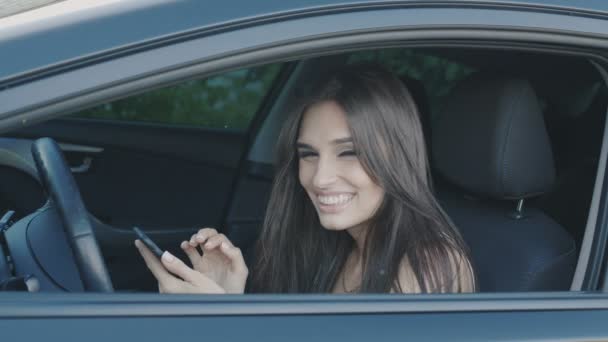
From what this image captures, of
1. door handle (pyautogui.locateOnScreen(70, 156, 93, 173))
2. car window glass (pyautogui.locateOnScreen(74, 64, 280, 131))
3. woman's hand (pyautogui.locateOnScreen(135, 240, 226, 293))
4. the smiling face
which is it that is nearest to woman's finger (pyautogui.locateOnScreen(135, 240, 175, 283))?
woman's hand (pyautogui.locateOnScreen(135, 240, 226, 293))

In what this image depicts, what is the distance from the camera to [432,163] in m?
2.32

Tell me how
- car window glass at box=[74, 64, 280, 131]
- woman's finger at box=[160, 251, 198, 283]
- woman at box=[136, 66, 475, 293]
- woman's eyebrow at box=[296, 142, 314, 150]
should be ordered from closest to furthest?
woman's finger at box=[160, 251, 198, 283], woman at box=[136, 66, 475, 293], woman's eyebrow at box=[296, 142, 314, 150], car window glass at box=[74, 64, 280, 131]

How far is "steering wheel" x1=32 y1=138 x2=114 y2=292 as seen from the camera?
60.4 inches

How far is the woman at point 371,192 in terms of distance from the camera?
73.5 inches

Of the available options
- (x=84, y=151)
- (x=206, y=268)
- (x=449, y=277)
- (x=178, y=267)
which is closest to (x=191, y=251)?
(x=206, y=268)

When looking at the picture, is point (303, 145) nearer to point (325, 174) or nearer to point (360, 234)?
point (325, 174)

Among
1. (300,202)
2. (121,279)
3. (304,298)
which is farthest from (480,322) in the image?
(121,279)

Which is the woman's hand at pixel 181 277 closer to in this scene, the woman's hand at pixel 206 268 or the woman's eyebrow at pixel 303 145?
the woman's hand at pixel 206 268

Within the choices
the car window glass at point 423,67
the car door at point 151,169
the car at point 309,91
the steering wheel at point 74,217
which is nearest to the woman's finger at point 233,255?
the car at point 309,91

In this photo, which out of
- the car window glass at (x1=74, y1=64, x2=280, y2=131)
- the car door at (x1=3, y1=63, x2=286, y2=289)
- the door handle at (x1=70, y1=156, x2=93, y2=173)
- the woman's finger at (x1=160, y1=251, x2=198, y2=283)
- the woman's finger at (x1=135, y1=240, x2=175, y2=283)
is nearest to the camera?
the woman's finger at (x1=160, y1=251, x2=198, y2=283)

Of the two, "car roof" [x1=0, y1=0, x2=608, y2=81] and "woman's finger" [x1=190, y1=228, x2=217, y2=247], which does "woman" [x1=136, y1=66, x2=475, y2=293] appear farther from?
"car roof" [x1=0, y1=0, x2=608, y2=81]

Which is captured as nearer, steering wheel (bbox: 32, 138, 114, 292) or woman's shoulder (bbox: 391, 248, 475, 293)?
steering wheel (bbox: 32, 138, 114, 292)

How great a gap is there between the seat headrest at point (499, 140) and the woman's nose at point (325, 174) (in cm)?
35

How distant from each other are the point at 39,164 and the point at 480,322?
941 millimetres
